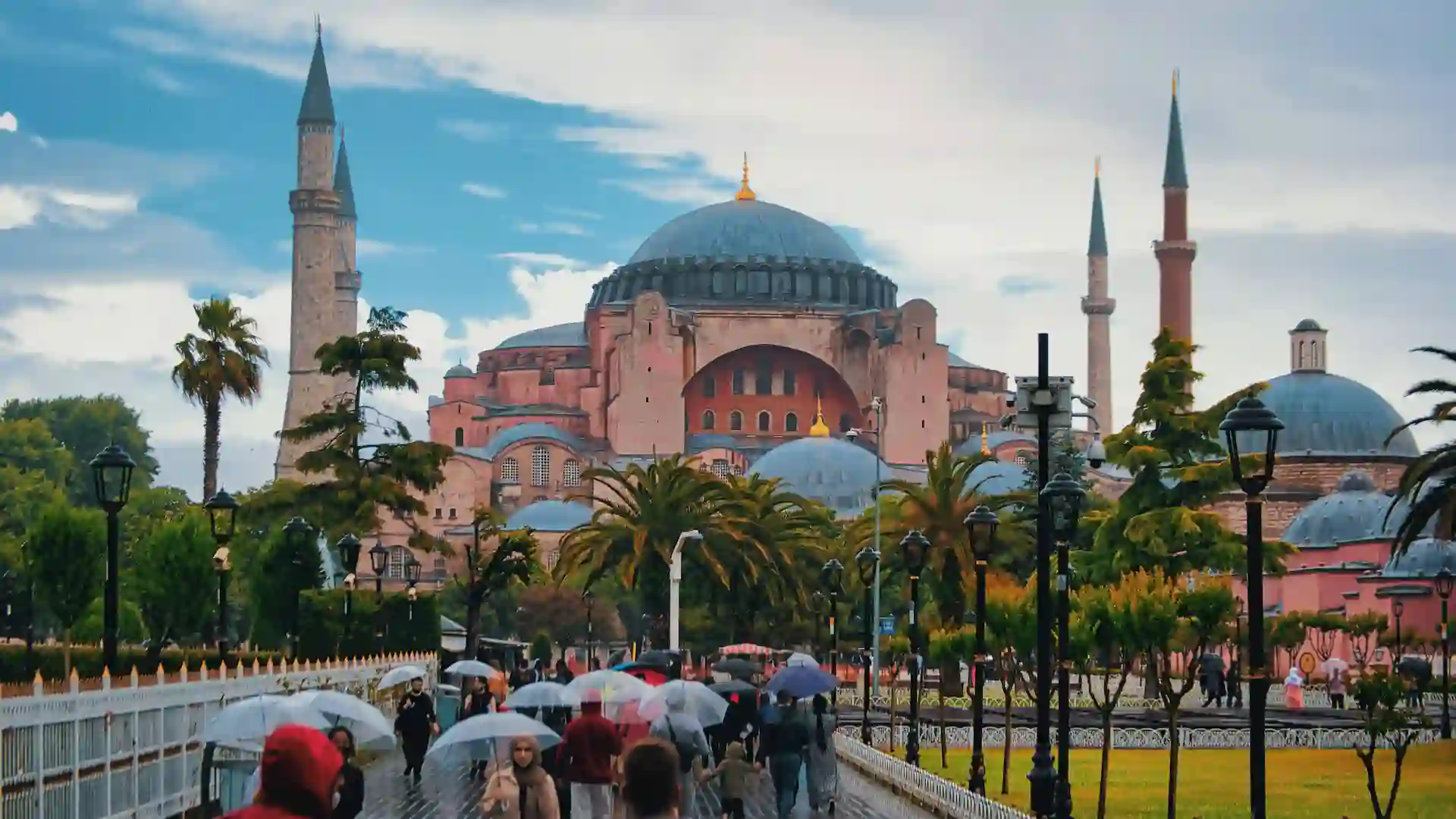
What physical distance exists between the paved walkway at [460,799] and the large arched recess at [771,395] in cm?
→ 7285

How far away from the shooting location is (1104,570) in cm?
4212

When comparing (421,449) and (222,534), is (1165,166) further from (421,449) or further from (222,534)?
(222,534)

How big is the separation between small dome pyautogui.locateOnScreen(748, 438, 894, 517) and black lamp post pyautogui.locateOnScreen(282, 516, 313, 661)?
50.6m

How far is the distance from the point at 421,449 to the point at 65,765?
32.9 metres

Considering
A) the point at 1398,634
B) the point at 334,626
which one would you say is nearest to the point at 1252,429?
the point at 334,626

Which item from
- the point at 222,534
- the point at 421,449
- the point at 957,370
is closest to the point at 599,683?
the point at 222,534

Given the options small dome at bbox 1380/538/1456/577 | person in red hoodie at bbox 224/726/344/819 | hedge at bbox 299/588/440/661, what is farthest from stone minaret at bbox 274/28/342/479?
person in red hoodie at bbox 224/726/344/819

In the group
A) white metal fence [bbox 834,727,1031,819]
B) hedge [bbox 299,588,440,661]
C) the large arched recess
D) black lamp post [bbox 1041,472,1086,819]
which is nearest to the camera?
white metal fence [bbox 834,727,1031,819]

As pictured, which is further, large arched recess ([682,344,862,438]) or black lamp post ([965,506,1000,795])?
large arched recess ([682,344,862,438])

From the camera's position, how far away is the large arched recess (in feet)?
316

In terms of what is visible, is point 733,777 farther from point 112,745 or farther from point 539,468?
point 539,468

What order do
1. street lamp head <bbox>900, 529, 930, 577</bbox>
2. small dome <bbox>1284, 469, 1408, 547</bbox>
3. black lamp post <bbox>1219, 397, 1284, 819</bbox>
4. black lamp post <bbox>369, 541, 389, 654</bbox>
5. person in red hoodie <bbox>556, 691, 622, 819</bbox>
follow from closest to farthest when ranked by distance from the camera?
person in red hoodie <bbox>556, 691, 622, 819</bbox>, black lamp post <bbox>1219, 397, 1284, 819</bbox>, street lamp head <bbox>900, 529, 930, 577</bbox>, black lamp post <bbox>369, 541, 389, 654</bbox>, small dome <bbox>1284, 469, 1408, 547</bbox>

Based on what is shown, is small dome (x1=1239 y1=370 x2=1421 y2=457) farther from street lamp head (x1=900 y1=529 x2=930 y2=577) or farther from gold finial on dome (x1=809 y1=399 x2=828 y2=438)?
street lamp head (x1=900 y1=529 x2=930 y2=577)

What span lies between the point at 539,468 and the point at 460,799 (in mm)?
72503
